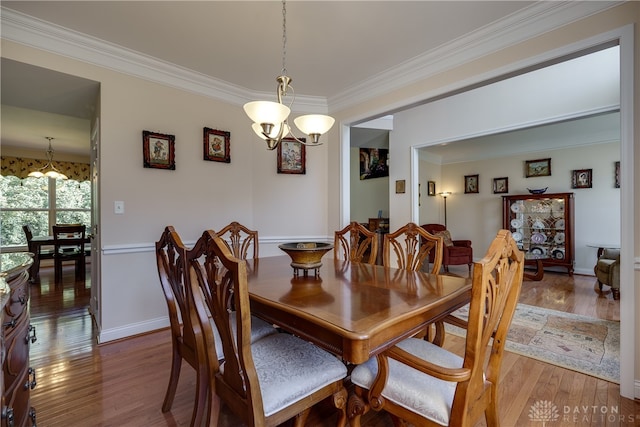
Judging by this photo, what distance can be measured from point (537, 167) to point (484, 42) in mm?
4497

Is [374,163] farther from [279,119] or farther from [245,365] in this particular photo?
[245,365]

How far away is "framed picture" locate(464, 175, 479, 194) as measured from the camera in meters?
6.30

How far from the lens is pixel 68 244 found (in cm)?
449

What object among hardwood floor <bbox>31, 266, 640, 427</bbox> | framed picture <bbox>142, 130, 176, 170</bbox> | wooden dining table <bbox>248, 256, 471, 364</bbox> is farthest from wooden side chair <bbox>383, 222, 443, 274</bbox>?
framed picture <bbox>142, 130, 176, 170</bbox>

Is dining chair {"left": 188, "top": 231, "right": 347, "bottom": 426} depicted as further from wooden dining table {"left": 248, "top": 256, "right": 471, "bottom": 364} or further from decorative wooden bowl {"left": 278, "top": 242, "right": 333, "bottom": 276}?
decorative wooden bowl {"left": 278, "top": 242, "right": 333, "bottom": 276}

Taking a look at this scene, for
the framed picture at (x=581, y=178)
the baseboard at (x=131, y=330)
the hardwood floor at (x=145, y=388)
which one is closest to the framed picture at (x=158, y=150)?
the baseboard at (x=131, y=330)

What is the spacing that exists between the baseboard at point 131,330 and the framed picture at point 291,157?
79.6 inches

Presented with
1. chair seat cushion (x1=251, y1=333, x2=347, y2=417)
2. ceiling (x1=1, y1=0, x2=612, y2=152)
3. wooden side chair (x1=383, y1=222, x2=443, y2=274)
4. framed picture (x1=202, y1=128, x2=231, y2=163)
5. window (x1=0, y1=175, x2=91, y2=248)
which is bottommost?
chair seat cushion (x1=251, y1=333, x2=347, y2=417)

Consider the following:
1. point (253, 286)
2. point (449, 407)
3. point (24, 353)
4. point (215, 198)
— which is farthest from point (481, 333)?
point (215, 198)

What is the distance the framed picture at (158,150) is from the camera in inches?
103

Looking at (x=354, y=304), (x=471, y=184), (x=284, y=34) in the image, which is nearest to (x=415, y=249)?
(x=354, y=304)

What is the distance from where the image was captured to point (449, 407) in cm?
98

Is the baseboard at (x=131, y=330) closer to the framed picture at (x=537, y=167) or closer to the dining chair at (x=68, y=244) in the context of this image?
the dining chair at (x=68, y=244)

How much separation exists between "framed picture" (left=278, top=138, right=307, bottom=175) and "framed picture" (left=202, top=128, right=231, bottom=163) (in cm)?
61
